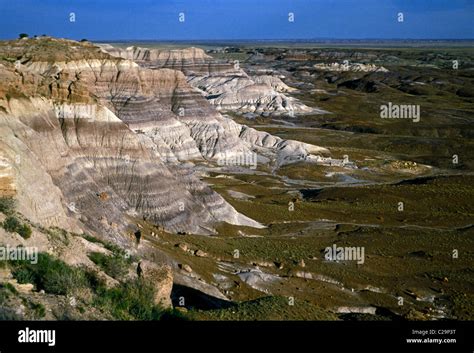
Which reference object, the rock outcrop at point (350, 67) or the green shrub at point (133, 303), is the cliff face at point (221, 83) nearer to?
the rock outcrop at point (350, 67)

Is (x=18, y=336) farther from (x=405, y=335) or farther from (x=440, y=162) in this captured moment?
(x=440, y=162)

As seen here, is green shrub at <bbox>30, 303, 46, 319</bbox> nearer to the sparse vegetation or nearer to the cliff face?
the sparse vegetation

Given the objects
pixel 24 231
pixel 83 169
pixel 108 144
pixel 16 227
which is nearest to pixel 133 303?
pixel 24 231

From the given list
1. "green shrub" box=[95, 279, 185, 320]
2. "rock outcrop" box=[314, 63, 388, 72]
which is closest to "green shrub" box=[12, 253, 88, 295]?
"green shrub" box=[95, 279, 185, 320]

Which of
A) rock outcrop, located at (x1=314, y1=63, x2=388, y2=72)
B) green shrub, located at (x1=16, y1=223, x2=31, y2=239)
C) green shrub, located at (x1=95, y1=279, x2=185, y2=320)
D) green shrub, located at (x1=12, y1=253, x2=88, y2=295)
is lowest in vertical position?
green shrub, located at (x1=95, y1=279, x2=185, y2=320)

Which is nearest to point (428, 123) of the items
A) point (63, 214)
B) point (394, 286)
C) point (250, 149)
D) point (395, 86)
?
point (250, 149)

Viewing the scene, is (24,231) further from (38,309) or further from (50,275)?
(38,309)

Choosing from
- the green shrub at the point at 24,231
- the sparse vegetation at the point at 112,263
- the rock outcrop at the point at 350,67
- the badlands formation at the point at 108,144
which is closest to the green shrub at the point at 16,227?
the green shrub at the point at 24,231

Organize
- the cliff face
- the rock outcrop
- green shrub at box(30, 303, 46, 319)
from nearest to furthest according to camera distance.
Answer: green shrub at box(30, 303, 46, 319) → the cliff face → the rock outcrop
